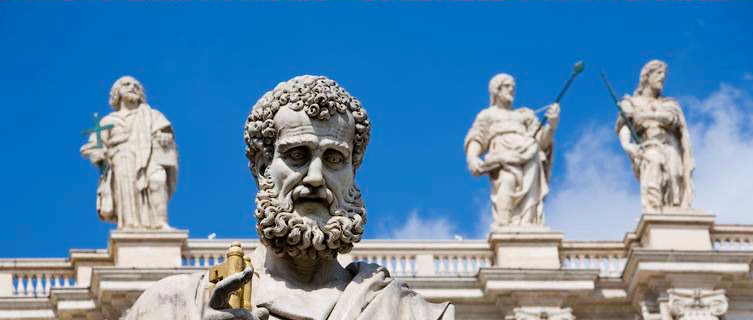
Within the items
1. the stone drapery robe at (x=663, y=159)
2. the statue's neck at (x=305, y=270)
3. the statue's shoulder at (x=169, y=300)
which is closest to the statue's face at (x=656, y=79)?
the stone drapery robe at (x=663, y=159)

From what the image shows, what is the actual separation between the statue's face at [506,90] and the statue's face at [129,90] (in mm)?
4114

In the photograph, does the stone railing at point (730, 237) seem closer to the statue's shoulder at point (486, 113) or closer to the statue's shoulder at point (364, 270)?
the statue's shoulder at point (486, 113)

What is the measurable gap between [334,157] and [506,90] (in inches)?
934

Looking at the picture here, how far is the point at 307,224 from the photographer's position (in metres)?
7.30

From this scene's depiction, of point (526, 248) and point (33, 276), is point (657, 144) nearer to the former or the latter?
point (526, 248)

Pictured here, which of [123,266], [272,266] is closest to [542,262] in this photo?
[123,266]

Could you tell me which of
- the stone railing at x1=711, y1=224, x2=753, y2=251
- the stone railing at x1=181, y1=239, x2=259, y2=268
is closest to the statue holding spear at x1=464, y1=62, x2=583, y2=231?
the stone railing at x1=711, y1=224, x2=753, y2=251

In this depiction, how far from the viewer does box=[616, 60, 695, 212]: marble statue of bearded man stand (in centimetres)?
3089

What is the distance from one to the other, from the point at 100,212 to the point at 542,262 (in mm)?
4916

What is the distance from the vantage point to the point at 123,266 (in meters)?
29.0

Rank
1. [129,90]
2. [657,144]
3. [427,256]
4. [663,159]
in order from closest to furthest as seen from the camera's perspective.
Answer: [427,256]
[129,90]
[663,159]
[657,144]

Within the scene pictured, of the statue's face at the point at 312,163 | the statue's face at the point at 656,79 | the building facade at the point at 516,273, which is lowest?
the statue's face at the point at 312,163

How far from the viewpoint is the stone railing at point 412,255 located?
29.1m

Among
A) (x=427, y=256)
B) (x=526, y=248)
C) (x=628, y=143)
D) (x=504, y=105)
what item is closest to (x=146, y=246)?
(x=427, y=256)
